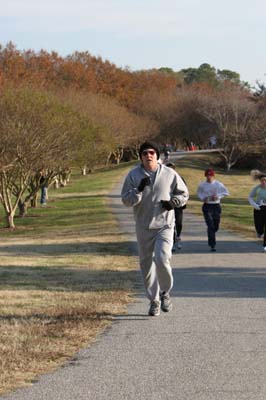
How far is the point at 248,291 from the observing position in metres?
9.82

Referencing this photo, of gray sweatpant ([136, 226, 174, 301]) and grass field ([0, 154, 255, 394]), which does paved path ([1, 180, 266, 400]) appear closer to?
grass field ([0, 154, 255, 394])

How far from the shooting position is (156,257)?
778 centimetres

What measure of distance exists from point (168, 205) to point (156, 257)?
0.56 meters

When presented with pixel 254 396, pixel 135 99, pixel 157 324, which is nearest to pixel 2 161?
pixel 157 324

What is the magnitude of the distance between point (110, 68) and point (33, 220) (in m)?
82.6

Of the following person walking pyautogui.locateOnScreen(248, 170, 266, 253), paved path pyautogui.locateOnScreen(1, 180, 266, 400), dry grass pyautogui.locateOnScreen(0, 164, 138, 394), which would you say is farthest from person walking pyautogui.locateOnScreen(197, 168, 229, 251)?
paved path pyautogui.locateOnScreen(1, 180, 266, 400)

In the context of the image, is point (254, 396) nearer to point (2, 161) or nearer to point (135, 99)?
point (2, 161)

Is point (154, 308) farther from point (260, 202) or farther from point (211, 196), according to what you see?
point (211, 196)

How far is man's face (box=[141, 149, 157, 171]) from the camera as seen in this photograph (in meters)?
7.72

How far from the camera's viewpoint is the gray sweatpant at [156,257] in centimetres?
778

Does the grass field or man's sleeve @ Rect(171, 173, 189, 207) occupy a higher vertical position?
man's sleeve @ Rect(171, 173, 189, 207)

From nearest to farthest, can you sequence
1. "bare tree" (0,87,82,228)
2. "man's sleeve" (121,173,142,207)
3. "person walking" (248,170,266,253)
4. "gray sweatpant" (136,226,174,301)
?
"man's sleeve" (121,173,142,207) → "gray sweatpant" (136,226,174,301) → "person walking" (248,170,266,253) → "bare tree" (0,87,82,228)

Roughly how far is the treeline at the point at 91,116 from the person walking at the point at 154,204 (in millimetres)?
22105

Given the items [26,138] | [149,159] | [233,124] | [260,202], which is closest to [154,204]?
[149,159]
